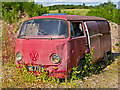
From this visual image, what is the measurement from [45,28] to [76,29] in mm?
1042

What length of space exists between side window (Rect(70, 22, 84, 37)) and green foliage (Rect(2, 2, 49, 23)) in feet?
39.0

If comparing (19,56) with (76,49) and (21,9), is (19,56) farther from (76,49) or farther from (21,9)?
(21,9)

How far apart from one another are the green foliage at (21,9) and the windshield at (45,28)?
1184 cm

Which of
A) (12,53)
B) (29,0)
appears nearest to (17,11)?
(29,0)

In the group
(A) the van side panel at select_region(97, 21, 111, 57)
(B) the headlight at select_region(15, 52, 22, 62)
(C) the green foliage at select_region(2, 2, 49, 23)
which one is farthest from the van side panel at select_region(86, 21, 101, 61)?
(C) the green foliage at select_region(2, 2, 49, 23)

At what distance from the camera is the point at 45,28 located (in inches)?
256

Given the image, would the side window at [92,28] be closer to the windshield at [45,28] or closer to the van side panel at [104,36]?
the van side panel at [104,36]

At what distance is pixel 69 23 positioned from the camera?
6.38 metres

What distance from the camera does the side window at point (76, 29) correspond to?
257 inches

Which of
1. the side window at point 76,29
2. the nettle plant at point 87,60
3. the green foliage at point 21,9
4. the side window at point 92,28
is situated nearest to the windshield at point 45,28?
the side window at point 76,29

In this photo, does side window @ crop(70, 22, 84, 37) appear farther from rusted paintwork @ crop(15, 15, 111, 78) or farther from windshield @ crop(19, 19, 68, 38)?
windshield @ crop(19, 19, 68, 38)

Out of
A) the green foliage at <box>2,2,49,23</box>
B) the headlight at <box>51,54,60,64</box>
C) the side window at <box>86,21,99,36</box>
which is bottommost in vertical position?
the headlight at <box>51,54,60,64</box>

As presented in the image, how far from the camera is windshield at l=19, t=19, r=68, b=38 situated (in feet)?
20.6

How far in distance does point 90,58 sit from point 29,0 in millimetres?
15444
